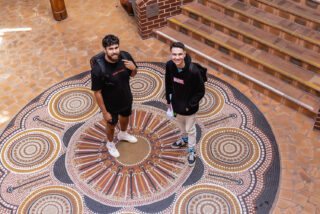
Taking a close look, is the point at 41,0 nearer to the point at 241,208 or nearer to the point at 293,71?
the point at 293,71

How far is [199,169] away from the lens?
4762 millimetres

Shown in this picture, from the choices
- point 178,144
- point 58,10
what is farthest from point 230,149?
point 58,10

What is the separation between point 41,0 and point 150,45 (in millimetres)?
3482

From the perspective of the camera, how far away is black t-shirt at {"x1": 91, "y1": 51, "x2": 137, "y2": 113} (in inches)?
154

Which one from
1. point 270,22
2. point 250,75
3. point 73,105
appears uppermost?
point 270,22

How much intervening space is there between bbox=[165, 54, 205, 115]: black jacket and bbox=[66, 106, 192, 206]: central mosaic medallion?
0.96m

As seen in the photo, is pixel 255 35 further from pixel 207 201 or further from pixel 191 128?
pixel 207 201

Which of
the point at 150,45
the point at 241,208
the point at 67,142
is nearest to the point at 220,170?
the point at 241,208

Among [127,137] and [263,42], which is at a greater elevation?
[263,42]

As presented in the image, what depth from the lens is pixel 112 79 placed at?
13.1ft

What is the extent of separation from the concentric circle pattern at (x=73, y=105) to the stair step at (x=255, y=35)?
2.53 m

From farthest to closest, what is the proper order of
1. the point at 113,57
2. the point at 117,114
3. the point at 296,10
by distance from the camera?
the point at 296,10
the point at 117,114
the point at 113,57

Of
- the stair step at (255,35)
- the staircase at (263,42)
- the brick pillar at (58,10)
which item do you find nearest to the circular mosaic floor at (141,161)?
the staircase at (263,42)

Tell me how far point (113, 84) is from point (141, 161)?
137cm
